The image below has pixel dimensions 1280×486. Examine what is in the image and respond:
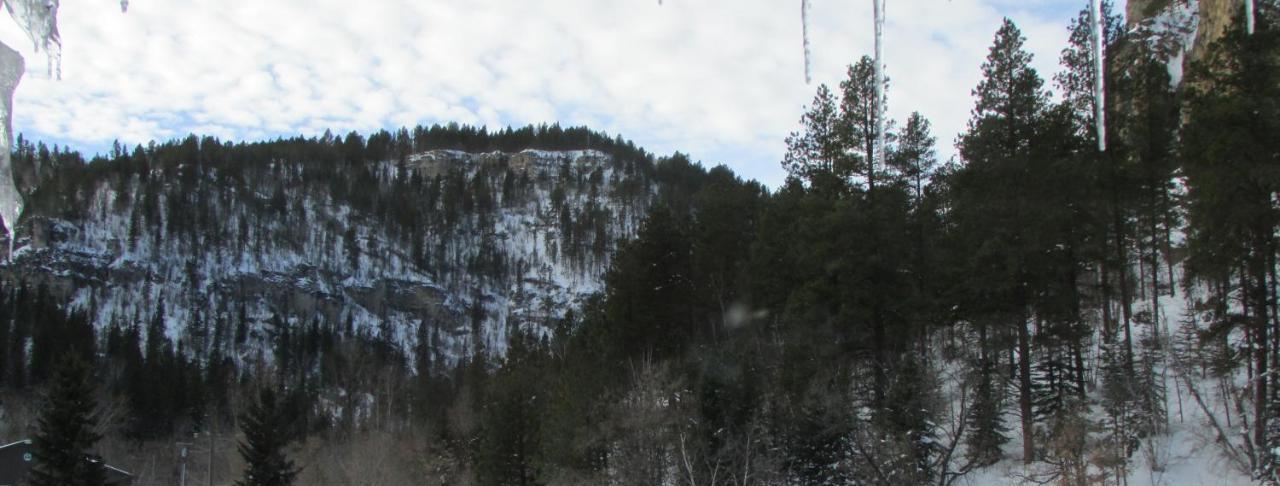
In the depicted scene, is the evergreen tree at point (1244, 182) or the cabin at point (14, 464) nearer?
the evergreen tree at point (1244, 182)

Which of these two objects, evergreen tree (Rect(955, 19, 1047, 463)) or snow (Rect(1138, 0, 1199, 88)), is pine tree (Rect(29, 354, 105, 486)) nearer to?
evergreen tree (Rect(955, 19, 1047, 463))

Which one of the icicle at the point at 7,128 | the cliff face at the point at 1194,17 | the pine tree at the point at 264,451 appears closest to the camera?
the icicle at the point at 7,128

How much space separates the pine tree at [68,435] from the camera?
88.5ft

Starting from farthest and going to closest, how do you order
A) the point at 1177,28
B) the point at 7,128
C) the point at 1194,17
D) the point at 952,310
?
1. the point at 1194,17
2. the point at 1177,28
3. the point at 952,310
4. the point at 7,128

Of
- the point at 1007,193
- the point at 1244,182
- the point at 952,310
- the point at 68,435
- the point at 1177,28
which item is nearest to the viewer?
the point at 1244,182

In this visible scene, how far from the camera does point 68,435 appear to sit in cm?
2742

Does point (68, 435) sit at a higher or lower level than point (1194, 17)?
lower

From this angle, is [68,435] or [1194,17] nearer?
[68,435]

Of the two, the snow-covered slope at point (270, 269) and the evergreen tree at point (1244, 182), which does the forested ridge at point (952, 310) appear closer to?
the evergreen tree at point (1244, 182)

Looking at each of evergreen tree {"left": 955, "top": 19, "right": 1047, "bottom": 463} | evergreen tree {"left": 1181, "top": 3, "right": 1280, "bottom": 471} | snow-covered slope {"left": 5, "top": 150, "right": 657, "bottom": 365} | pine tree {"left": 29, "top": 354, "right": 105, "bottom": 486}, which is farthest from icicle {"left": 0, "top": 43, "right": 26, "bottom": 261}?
snow-covered slope {"left": 5, "top": 150, "right": 657, "bottom": 365}

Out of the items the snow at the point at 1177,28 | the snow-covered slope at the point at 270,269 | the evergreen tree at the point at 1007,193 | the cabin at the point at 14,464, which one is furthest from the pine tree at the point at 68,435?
the snow-covered slope at the point at 270,269

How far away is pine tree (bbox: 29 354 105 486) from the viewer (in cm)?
2698

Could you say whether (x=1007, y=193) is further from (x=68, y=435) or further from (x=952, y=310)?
(x=68, y=435)

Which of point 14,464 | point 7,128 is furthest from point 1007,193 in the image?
point 14,464
